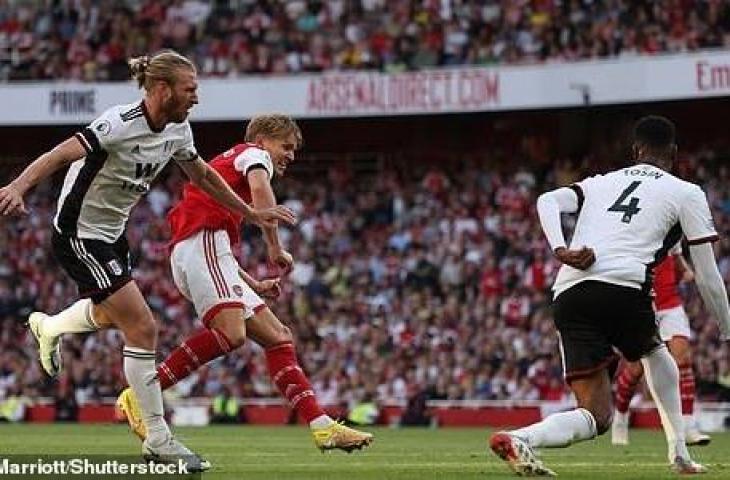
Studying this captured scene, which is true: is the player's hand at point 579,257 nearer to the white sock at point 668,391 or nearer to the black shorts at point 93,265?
the white sock at point 668,391

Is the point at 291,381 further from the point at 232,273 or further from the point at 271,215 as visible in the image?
the point at 271,215

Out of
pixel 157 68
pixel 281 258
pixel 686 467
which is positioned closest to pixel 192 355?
pixel 281 258

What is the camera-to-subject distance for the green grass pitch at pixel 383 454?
1108 cm

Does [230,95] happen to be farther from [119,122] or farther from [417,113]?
[119,122]

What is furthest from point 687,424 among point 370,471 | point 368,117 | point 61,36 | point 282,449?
point 61,36

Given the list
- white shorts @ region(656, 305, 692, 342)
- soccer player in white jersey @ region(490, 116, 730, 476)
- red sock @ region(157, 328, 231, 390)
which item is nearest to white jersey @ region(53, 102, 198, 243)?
red sock @ region(157, 328, 231, 390)

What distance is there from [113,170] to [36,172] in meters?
0.73

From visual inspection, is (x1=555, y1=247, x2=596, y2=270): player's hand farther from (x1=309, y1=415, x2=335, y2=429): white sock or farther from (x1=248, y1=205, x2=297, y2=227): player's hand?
(x1=309, y1=415, x2=335, y2=429): white sock

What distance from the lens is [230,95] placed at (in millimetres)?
33438

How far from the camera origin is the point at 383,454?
1456 cm

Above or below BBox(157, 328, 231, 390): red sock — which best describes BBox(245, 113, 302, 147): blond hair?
above

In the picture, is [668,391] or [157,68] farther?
[668,391]

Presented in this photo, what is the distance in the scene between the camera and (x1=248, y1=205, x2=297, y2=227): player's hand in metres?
11.2

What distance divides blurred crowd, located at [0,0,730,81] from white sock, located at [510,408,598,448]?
66.1 feet
